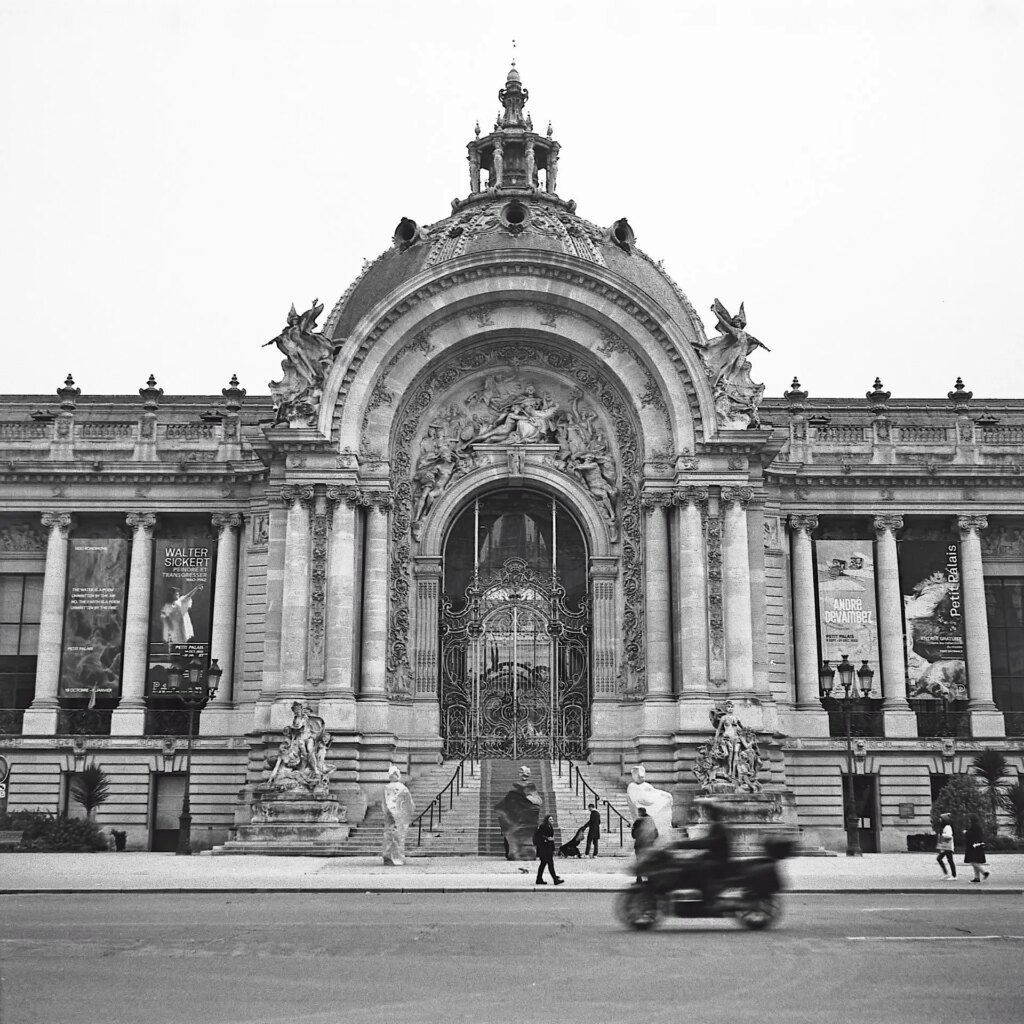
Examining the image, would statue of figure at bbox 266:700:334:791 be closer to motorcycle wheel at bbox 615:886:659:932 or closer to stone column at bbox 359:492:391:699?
stone column at bbox 359:492:391:699

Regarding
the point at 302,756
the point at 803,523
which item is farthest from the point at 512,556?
the point at 302,756

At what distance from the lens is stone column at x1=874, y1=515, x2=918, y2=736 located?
40688mm

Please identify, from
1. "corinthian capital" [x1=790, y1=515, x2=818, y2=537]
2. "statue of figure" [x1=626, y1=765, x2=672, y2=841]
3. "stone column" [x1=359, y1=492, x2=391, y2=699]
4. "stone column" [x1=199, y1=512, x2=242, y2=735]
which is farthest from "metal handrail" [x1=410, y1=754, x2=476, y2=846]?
"corinthian capital" [x1=790, y1=515, x2=818, y2=537]

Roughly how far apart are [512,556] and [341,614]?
6.33 meters

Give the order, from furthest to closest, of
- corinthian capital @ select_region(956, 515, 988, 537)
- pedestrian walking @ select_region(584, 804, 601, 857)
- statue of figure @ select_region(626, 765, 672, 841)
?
corinthian capital @ select_region(956, 515, 988, 537) → pedestrian walking @ select_region(584, 804, 601, 857) → statue of figure @ select_region(626, 765, 672, 841)

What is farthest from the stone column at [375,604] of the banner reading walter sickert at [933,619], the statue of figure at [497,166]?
the banner reading walter sickert at [933,619]

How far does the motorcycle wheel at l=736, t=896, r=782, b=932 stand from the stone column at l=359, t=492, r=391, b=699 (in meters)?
21.7

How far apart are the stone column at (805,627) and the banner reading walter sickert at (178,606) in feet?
57.3

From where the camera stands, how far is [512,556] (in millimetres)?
41188

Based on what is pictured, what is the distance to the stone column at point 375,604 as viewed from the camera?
37.4 meters

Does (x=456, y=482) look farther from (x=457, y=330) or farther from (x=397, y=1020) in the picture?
(x=397, y=1020)

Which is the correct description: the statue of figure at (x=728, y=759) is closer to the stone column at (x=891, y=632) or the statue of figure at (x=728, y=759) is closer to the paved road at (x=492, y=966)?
the stone column at (x=891, y=632)

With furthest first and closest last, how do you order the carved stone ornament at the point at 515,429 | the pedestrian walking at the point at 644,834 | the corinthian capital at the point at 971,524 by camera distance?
1. the corinthian capital at the point at 971,524
2. the carved stone ornament at the point at 515,429
3. the pedestrian walking at the point at 644,834

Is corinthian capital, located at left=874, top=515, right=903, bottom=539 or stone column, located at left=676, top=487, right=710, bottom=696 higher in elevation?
corinthian capital, located at left=874, top=515, right=903, bottom=539
